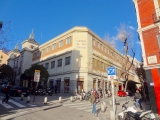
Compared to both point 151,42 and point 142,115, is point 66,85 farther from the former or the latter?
point 142,115

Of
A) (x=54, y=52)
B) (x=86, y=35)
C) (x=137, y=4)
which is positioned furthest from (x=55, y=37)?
(x=137, y=4)

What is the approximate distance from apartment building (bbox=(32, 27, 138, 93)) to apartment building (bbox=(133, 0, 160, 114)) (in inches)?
Result: 543

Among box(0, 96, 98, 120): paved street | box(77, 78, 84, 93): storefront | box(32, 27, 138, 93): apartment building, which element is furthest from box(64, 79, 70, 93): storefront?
box(0, 96, 98, 120): paved street

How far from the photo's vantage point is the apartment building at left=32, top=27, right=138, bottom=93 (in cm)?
2458

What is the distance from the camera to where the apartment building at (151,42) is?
413 inches

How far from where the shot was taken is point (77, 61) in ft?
82.9

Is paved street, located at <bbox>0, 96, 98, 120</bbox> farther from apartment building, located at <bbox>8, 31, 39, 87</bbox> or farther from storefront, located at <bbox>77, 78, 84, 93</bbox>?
apartment building, located at <bbox>8, 31, 39, 87</bbox>

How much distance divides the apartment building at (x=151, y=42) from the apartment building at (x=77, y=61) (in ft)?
45.3

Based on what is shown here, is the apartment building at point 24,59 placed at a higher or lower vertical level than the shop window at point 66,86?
higher

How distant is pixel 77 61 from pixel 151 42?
51.3 ft

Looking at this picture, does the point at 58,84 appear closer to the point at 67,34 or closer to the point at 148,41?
the point at 67,34

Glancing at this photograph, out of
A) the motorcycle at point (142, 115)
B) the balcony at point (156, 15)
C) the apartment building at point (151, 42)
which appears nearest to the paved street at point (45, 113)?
the motorcycle at point (142, 115)

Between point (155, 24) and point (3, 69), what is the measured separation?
47.4 meters

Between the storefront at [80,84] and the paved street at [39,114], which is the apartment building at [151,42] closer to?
the paved street at [39,114]
